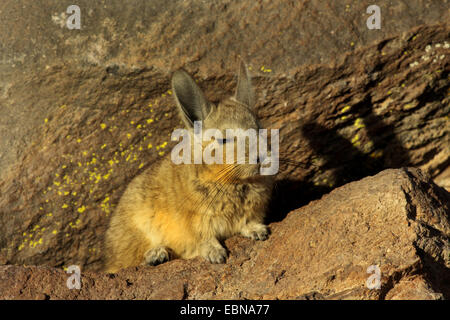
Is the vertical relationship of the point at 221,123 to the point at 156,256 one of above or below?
above

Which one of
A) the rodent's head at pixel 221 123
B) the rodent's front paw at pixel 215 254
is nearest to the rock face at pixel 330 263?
the rodent's front paw at pixel 215 254

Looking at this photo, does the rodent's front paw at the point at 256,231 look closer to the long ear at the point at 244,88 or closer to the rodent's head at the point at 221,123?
the rodent's head at the point at 221,123

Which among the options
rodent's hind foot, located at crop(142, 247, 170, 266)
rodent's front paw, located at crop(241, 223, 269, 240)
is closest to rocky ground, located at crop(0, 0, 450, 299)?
rodent's front paw, located at crop(241, 223, 269, 240)

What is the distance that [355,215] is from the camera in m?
4.71

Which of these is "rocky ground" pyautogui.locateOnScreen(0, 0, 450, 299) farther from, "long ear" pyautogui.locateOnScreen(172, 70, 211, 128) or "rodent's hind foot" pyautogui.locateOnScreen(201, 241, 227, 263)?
"long ear" pyautogui.locateOnScreen(172, 70, 211, 128)

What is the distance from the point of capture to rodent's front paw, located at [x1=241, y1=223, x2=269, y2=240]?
552 centimetres

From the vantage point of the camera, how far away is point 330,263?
4.32 m

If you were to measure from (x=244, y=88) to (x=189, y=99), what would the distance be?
2.62ft

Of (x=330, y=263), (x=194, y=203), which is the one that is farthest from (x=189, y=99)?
(x=330, y=263)

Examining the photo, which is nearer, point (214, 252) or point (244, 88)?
point (214, 252)

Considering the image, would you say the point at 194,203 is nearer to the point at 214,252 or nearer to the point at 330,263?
the point at 214,252

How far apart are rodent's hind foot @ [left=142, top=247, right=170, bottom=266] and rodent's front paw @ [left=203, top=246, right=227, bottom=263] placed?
2.14 ft

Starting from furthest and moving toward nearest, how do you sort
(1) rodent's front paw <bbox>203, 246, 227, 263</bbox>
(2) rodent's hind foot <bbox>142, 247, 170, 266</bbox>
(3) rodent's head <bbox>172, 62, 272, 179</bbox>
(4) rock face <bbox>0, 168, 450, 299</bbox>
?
(2) rodent's hind foot <bbox>142, 247, 170, 266</bbox>, (3) rodent's head <bbox>172, 62, 272, 179</bbox>, (1) rodent's front paw <bbox>203, 246, 227, 263</bbox>, (4) rock face <bbox>0, 168, 450, 299</bbox>

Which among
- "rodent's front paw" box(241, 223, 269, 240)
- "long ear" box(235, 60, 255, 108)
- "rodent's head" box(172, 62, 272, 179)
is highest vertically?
"long ear" box(235, 60, 255, 108)
